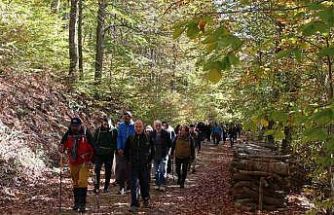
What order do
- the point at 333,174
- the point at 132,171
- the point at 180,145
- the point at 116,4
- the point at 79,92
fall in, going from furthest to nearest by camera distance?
the point at 116,4, the point at 79,92, the point at 180,145, the point at 132,171, the point at 333,174

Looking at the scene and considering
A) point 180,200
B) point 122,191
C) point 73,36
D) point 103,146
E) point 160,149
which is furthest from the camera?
point 73,36

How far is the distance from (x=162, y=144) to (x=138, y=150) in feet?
9.54

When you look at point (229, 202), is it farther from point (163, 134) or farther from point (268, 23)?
point (268, 23)

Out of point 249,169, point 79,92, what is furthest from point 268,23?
point 79,92

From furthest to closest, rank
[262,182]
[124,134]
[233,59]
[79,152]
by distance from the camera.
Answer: [262,182] → [124,134] → [79,152] → [233,59]

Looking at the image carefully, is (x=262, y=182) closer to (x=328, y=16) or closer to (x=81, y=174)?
(x=81, y=174)

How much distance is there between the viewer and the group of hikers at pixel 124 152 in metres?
9.62

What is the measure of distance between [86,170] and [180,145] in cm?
502

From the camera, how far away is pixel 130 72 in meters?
24.3

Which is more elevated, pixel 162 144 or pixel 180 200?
pixel 162 144

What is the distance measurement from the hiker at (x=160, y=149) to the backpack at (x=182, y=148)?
0.74m

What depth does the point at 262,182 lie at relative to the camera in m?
12.7

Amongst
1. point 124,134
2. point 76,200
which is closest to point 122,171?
point 124,134

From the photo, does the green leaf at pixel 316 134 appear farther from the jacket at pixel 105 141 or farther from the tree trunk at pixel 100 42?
the tree trunk at pixel 100 42
